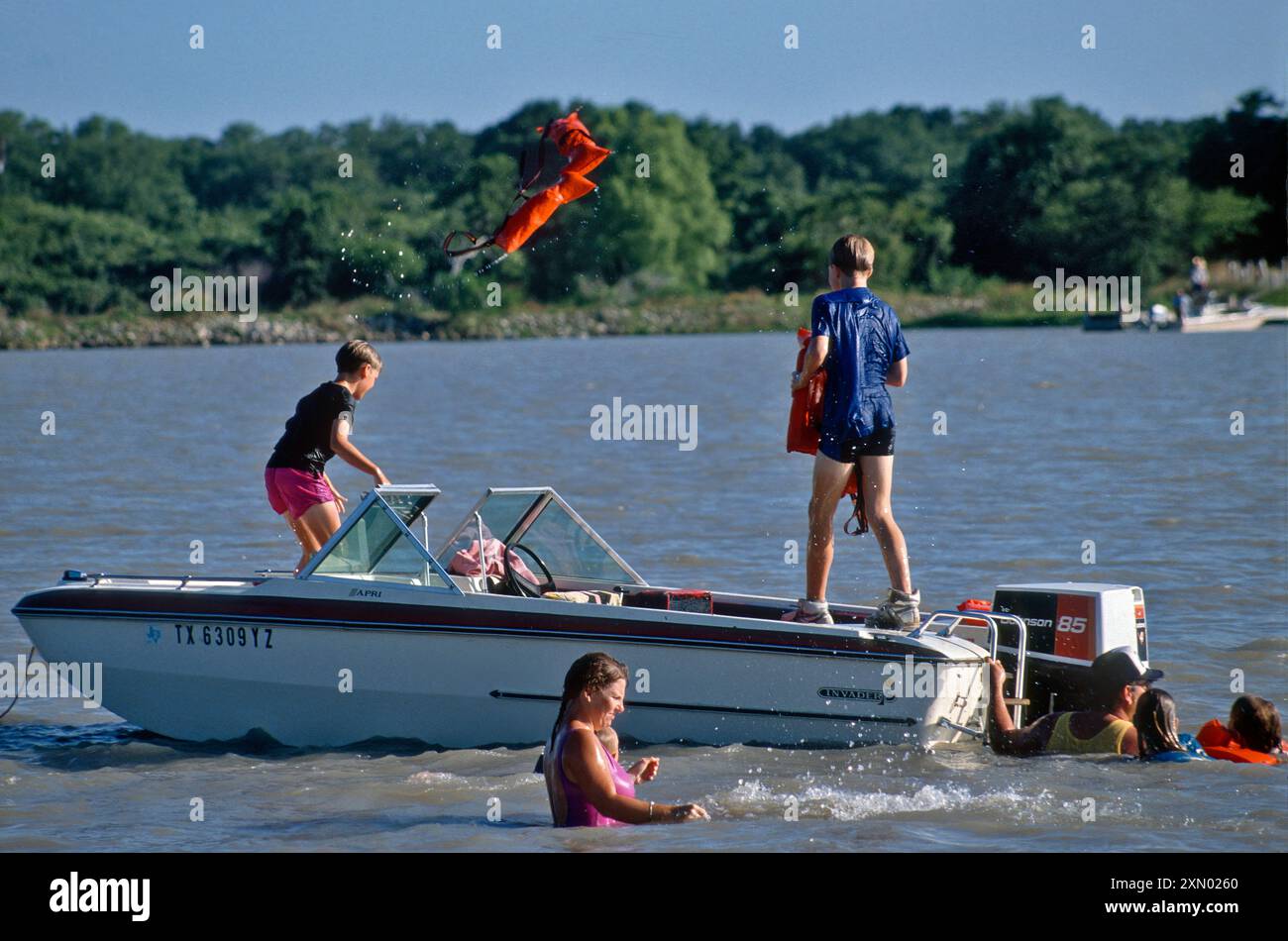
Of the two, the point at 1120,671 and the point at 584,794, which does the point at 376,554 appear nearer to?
the point at 584,794

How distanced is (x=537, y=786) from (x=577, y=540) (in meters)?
1.93

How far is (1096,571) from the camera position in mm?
14328

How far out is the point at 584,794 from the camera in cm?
695

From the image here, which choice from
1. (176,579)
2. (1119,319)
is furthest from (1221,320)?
(176,579)

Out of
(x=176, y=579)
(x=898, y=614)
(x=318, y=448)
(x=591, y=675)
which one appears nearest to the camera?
(x=591, y=675)

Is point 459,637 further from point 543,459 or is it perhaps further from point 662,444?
point 662,444

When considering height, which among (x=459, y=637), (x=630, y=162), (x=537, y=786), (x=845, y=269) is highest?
(x=630, y=162)

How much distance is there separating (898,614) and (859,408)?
1.01m

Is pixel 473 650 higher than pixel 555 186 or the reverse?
the reverse

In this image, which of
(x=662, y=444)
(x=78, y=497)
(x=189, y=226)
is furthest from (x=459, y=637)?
(x=189, y=226)

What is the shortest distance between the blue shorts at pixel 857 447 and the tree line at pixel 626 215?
28.2 m

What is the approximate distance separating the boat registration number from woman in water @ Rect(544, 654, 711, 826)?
2.39m

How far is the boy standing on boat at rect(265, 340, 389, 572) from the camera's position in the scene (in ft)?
30.4

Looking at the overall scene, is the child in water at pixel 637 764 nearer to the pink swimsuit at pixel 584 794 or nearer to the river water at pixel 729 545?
the pink swimsuit at pixel 584 794
